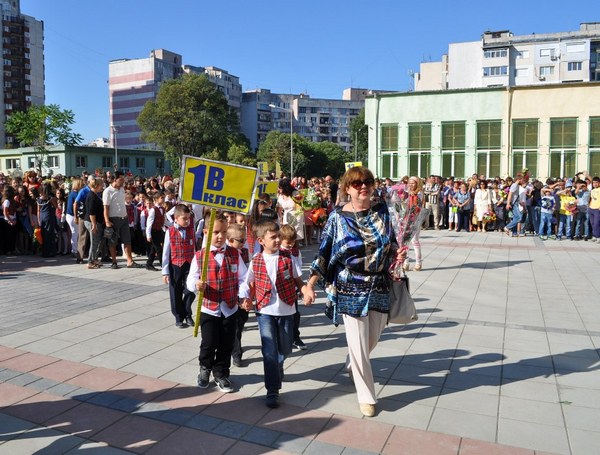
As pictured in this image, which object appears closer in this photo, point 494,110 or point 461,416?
point 461,416

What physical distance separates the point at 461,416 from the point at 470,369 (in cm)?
120

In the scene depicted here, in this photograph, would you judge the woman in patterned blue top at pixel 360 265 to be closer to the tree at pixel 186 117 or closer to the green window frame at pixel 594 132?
the green window frame at pixel 594 132

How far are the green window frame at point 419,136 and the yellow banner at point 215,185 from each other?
29.7 m

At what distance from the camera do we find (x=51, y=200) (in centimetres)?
1351

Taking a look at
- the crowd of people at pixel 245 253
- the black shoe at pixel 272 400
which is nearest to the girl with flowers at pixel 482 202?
the crowd of people at pixel 245 253

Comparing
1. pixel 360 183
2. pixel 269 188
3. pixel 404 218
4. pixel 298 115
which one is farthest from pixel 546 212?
pixel 298 115

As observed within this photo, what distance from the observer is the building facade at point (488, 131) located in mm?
30625

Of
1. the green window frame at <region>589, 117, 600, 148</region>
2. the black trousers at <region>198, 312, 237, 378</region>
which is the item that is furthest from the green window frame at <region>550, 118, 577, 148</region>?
the black trousers at <region>198, 312, 237, 378</region>

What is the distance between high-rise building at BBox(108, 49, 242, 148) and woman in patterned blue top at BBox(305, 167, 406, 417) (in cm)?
11729

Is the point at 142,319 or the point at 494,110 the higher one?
the point at 494,110

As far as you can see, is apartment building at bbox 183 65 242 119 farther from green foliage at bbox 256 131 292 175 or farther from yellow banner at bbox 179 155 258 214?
yellow banner at bbox 179 155 258 214

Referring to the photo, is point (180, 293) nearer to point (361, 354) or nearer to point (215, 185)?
point (215, 185)

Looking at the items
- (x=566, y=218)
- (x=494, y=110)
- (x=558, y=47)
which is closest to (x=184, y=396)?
(x=566, y=218)

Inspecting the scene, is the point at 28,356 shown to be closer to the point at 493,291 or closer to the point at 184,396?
the point at 184,396
